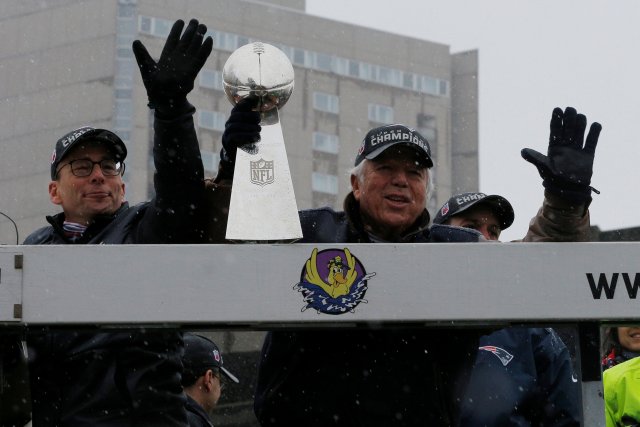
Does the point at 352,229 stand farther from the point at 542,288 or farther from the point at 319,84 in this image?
the point at 319,84

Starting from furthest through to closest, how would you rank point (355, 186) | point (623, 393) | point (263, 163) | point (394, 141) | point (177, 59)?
point (623, 393) < point (355, 186) < point (394, 141) < point (177, 59) < point (263, 163)

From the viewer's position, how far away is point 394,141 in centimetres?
366

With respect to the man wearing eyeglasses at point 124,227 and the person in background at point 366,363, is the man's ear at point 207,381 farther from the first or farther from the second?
the person in background at point 366,363

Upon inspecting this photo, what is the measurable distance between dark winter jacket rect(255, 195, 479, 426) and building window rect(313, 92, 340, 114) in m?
63.5

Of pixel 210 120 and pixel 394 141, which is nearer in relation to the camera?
pixel 394 141

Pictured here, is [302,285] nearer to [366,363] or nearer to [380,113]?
[366,363]

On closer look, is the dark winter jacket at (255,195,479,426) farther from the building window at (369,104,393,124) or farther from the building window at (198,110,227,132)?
the building window at (369,104,393,124)

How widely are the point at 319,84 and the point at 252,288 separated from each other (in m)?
65.5

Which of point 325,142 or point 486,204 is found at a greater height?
point 325,142

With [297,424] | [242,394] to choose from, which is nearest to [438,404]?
[297,424]

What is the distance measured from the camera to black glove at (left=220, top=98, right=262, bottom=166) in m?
3.16

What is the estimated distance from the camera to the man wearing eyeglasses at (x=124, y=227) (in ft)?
11.0

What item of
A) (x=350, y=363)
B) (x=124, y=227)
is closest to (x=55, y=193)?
(x=124, y=227)

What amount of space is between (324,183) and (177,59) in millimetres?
62613
